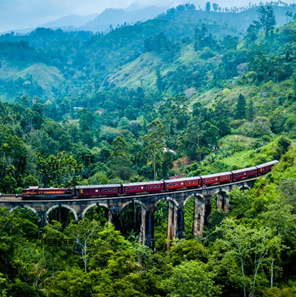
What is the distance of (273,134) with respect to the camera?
72.8 meters

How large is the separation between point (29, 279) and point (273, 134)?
59.7 metres

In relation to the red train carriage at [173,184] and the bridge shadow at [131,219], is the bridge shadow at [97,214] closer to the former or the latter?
the bridge shadow at [131,219]

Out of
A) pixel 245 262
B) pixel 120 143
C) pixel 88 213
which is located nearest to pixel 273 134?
pixel 120 143

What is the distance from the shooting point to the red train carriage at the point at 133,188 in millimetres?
41531

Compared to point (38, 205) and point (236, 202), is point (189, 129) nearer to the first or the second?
point (236, 202)

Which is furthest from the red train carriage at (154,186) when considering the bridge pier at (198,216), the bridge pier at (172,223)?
the bridge pier at (198,216)

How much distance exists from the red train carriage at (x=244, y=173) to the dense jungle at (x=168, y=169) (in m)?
1.48

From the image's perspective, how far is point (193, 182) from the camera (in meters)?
44.1

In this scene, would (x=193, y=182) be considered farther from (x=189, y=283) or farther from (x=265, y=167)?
(x=189, y=283)

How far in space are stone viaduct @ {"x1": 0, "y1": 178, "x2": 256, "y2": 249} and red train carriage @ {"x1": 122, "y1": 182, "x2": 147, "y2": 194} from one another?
2.83 feet

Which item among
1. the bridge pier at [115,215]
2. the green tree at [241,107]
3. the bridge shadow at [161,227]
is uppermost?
the green tree at [241,107]

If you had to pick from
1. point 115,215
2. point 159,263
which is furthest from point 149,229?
point 159,263

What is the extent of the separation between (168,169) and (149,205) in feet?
80.6

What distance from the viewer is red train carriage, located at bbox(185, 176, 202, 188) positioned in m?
43.7
